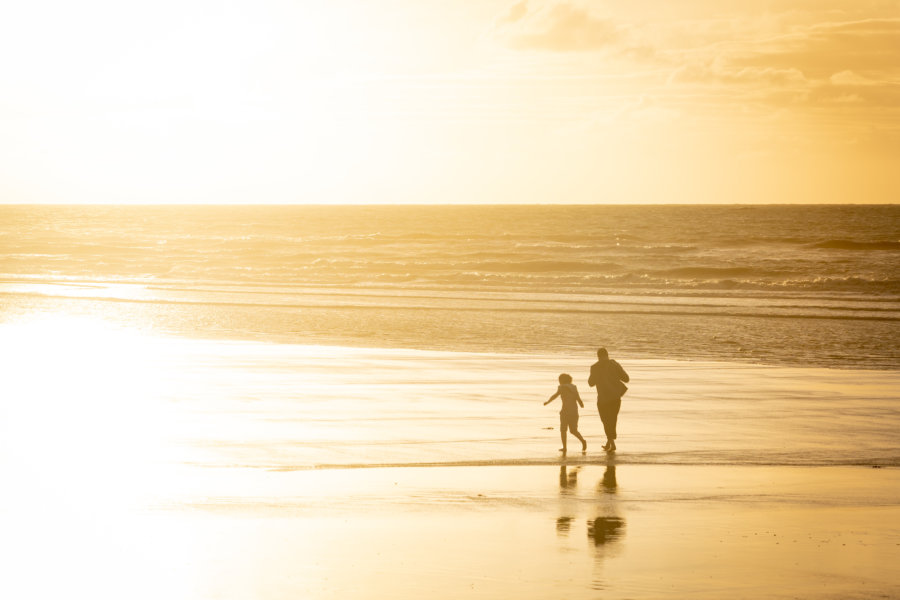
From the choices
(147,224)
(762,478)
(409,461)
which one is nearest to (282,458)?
(409,461)

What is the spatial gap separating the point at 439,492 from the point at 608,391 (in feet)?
13.6

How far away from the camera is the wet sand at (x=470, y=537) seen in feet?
30.2

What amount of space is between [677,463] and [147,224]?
5424 inches

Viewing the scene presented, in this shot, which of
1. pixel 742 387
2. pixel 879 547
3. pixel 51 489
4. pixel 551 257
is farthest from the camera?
pixel 551 257

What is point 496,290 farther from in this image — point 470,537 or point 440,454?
point 470,537

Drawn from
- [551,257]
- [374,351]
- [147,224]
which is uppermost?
[147,224]

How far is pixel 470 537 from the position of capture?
35.0ft

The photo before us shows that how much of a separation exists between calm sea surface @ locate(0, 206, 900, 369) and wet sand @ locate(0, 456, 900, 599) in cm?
1520

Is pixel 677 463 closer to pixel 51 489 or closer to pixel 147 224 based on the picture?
pixel 51 489

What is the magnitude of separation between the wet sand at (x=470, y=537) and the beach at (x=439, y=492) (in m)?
0.03

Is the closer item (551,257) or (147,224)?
(551,257)

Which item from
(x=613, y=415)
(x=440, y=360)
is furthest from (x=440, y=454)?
(x=440, y=360)

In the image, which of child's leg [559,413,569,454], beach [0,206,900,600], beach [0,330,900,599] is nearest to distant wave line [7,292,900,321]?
beach [0,206,900,600]

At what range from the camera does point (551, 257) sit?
77875 mm
